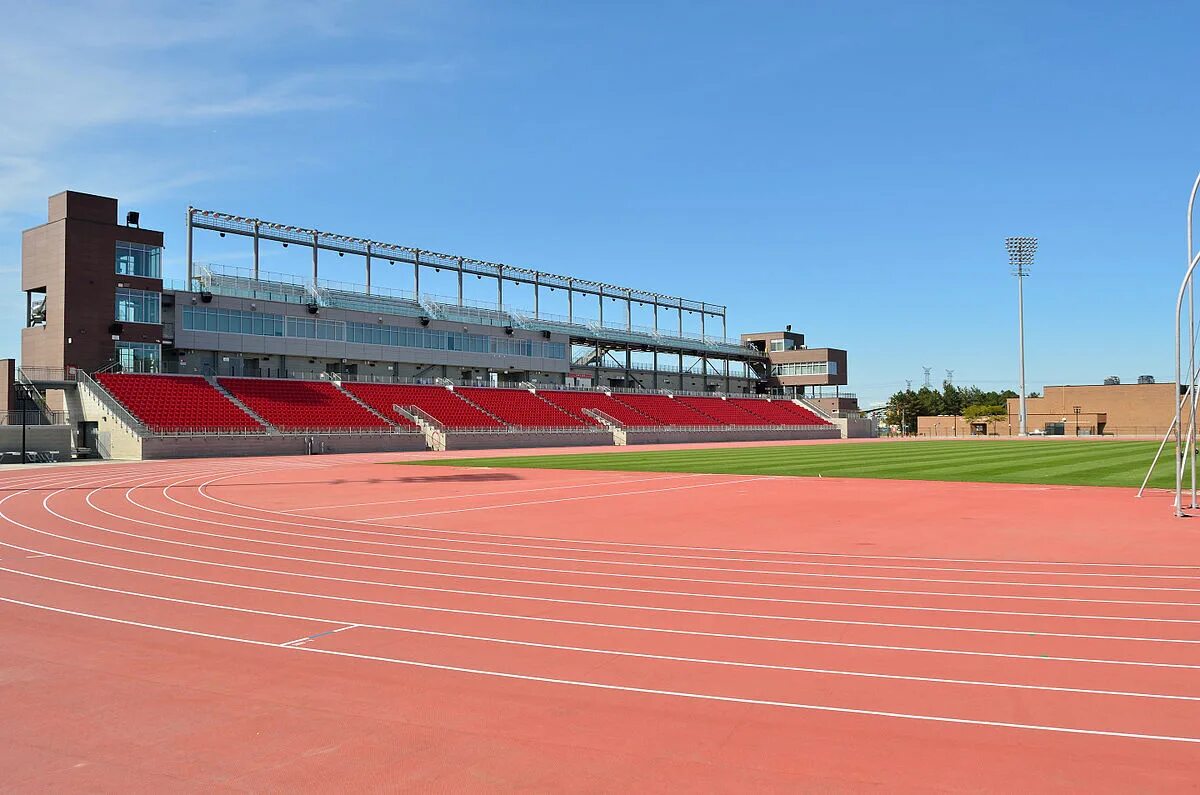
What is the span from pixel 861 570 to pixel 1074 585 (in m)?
2.51

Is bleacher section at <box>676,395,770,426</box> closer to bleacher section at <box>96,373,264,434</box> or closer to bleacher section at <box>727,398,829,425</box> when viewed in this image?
bleacher section at <box>727,398,829,425</box>

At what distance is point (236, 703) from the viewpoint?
A: 627 centimetres

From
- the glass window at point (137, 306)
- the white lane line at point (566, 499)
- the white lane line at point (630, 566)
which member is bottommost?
the white lane line at point (566, 499)

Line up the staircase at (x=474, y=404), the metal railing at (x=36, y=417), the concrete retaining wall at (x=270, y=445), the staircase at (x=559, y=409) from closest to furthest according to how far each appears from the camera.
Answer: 1. the concrete retaining wall at (x=270, y=445)
2. the metal railing at (x=36, y=417)
3. the staircase at (x=474, y=404)
4. the staircase at (x=559, y=409)

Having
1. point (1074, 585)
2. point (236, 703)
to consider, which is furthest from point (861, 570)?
point (236, 703)

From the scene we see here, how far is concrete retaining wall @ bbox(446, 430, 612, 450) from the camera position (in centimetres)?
5631

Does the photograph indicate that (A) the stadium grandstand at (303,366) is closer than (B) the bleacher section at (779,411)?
Yes

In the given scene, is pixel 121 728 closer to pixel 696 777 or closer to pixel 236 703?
pixel 236 703

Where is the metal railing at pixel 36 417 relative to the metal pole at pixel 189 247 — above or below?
below

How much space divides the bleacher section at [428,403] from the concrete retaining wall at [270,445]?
4020 mm

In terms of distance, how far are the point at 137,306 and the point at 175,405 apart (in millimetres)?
8062

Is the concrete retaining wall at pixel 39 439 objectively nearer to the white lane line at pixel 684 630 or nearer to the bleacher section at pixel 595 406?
the bleacher section at pixel 595 406

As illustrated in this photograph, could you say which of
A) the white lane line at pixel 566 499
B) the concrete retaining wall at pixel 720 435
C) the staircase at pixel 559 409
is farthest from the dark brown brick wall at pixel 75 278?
the white lane line at pixel 566 499

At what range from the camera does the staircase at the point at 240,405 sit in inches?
1953
